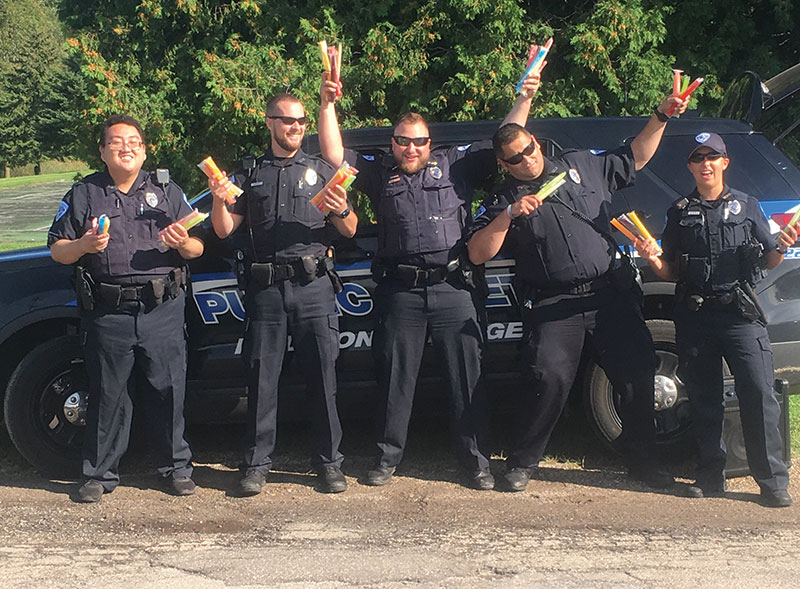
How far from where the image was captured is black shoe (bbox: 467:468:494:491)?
4.54 metres

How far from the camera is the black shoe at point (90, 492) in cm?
441

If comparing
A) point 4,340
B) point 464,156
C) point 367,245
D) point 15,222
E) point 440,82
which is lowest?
point 15,222

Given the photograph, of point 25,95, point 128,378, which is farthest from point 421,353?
point 25,95

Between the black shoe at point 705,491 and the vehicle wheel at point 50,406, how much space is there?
10.1 ft

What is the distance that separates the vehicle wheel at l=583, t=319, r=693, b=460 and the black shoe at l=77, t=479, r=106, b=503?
97.8 inches

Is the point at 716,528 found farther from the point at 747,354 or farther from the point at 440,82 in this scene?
the point at 440,82

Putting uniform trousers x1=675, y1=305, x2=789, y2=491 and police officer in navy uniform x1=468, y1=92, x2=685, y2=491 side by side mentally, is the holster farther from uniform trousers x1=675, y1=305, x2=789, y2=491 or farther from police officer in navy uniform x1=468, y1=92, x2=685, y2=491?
uniform trousers x1=675, y1=305, x2=789, y2=491

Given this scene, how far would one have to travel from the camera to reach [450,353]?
177 inches

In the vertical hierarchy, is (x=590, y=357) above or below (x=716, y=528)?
above

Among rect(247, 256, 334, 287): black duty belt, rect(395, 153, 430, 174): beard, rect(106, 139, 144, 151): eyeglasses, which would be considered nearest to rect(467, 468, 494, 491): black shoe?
rect(247, 256, 334, 287): black duty belt

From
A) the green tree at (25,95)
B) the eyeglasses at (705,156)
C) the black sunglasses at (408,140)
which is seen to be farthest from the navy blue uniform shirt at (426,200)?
the green tree at (25,95)

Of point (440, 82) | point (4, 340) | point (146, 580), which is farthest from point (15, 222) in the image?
point (146, 580)

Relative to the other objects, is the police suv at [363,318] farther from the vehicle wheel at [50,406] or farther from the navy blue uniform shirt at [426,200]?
the navy blue uniform shirt at [426,200]

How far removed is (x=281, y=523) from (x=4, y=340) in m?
1.76
